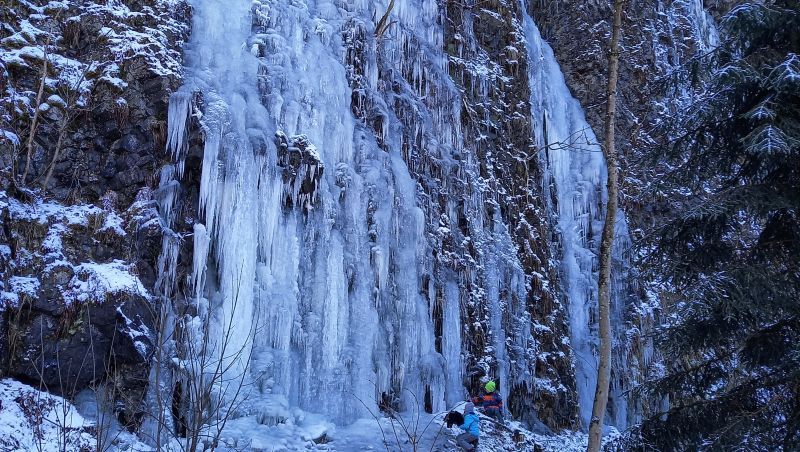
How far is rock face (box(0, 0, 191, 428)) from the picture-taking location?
767 cm

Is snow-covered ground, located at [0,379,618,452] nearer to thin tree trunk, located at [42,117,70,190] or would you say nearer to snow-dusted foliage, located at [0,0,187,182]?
thin tree trunk, located at [42,117,70,190]

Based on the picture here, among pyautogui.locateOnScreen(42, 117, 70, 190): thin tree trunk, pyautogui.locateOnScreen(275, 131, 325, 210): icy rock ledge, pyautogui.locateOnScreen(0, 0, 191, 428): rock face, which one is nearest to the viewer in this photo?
pyautogui.locateOnScreen(0, 0, 191, 428): rock face

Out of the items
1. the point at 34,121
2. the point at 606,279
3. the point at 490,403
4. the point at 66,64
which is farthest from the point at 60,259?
the point at 490,403

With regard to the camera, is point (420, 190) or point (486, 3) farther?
point (486, 3)

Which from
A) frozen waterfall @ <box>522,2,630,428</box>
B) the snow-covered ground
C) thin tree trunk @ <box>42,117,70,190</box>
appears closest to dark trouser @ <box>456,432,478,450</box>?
the snow-covered ground

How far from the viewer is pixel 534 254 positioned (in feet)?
51.6

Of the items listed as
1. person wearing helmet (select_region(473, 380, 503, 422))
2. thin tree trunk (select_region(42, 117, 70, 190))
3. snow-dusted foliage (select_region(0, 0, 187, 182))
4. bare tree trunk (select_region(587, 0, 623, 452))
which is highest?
snow-dusted foliage (select_region(0, 0, 187, 182))

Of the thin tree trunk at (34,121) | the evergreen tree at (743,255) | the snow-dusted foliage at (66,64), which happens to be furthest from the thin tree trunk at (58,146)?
the evergreen tree at (743,255)

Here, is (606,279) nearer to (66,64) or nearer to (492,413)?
(492,413)

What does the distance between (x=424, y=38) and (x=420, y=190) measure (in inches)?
168

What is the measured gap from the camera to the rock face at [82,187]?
7.67 m

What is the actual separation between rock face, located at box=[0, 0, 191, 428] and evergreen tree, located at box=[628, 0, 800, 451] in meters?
5.47

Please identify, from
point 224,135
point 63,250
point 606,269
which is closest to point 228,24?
point 224,135

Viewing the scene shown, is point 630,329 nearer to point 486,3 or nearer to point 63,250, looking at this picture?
point 486,3
